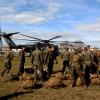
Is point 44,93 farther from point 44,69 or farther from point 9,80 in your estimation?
point 44,69

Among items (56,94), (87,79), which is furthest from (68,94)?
(87,79)

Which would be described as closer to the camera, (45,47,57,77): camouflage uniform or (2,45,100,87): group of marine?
(2,45,100,87): group of marine

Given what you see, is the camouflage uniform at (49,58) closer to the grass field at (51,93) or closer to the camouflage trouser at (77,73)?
the grass field at (51,93)

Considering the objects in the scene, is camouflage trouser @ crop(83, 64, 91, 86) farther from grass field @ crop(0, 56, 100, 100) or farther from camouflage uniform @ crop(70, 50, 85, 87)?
camouflage uniform @ crop(70, 50, 85, 87)

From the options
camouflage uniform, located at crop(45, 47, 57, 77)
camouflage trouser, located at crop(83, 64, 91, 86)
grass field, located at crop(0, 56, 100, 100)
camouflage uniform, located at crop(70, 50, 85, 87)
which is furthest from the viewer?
camouflage uniform, located at crop(45, 47, 57, 77)

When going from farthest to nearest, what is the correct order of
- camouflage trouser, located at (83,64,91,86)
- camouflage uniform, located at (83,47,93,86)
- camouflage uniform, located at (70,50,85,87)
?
camouflage uniform, located at (83,47,93,86)
camouflage trouser, located at (83,64,91,86)
camouflage uniform, located at (70,50,85,87)

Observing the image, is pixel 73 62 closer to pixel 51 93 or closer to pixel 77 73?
pixel 77 73

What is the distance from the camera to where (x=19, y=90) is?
16.2 meters

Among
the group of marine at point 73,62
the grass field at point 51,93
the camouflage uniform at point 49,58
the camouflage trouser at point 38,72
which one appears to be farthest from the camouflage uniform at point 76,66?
the camouflage uniform at point 49,58

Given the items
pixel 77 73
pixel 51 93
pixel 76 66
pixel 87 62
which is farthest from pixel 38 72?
pixel 51 93

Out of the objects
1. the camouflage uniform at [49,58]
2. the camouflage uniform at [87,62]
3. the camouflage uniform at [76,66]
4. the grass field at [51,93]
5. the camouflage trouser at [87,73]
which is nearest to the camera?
the grass field at [51,93]

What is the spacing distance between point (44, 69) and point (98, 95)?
7.22 metres

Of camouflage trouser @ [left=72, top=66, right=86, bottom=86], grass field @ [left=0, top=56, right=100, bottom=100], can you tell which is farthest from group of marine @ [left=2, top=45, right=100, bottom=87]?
grass field @ [left=0, top=56, right=100, bottom=100]

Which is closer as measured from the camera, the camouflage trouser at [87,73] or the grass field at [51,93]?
the grass field at [51,93]
